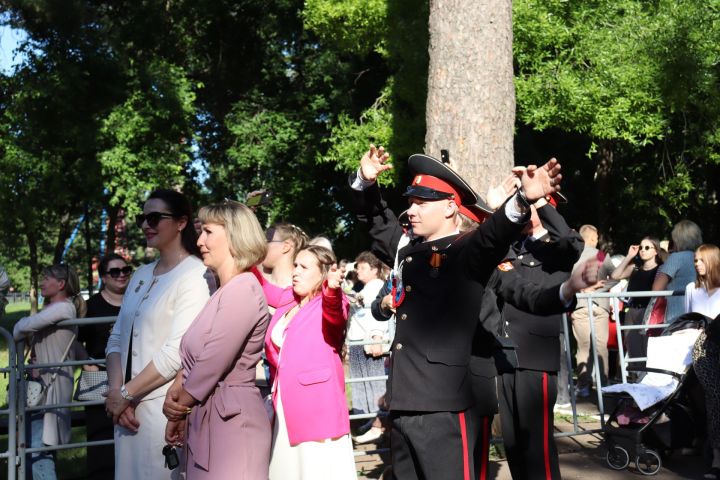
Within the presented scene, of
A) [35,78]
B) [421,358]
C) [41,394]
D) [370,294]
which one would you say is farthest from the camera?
[35,78]

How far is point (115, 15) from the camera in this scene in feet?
83.8

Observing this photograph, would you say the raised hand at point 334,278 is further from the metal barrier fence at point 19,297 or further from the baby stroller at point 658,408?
the metal barrier fence at point 19,297

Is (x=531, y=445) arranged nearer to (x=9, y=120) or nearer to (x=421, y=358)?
(x=421, y=358)

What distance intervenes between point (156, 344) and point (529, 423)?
8.40ft

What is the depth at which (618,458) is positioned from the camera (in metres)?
7.90

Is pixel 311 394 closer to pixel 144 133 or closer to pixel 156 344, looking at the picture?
pixel 156 344

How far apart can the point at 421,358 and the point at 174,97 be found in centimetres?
1972

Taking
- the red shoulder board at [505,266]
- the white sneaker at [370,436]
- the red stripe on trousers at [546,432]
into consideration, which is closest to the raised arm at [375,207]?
the red shoulder board at [505,266]

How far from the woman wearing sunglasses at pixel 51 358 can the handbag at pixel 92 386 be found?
0.17 meters

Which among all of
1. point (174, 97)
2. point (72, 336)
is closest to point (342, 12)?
point (174, 97)

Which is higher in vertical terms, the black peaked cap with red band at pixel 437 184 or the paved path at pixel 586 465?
the black peaked cap with red band at pixel 437 184

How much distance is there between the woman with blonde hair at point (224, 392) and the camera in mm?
4387

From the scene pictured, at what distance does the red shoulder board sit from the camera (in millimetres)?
5771

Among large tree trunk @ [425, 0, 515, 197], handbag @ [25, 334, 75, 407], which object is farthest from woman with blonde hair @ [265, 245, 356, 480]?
large tree trunk @ [425, 0, 515, 197]
